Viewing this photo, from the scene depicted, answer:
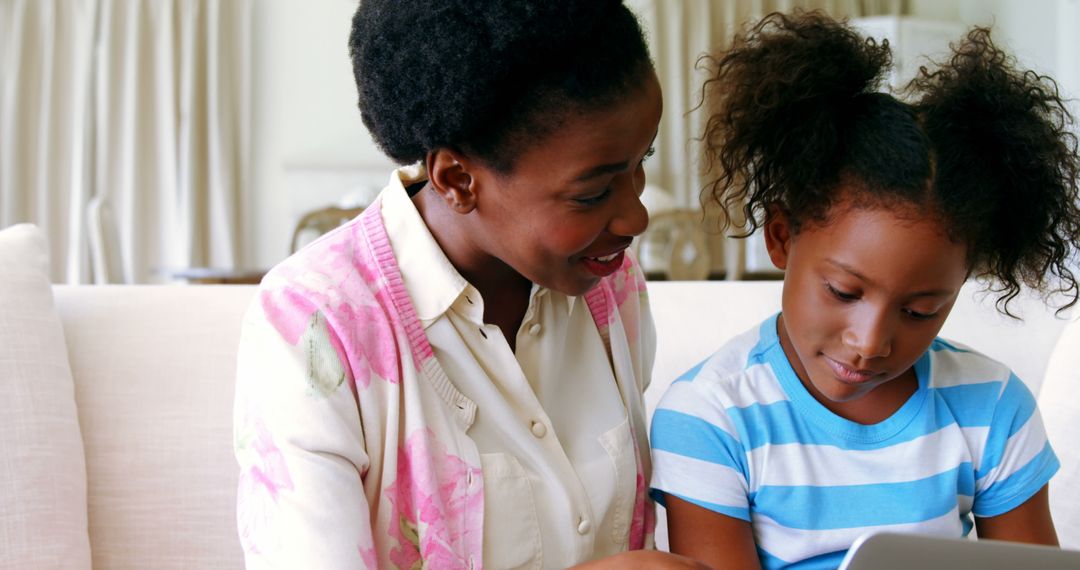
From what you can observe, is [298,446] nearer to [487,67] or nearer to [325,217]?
[487,67]

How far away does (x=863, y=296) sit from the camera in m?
0.97

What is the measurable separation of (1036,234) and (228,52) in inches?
173

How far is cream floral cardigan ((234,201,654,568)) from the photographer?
856 millimetres

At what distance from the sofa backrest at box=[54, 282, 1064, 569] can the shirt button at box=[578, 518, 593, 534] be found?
0.34 metres

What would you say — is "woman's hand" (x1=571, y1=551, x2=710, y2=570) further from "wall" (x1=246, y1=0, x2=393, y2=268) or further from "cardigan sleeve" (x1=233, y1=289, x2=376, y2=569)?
"wall" (x1=246, y1=0, x2=393, y2=268)

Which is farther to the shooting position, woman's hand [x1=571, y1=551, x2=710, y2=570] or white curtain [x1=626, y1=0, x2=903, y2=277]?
white curtain [x1=626, y1=0, x2=903, y2=277]

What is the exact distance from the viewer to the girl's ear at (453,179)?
0.92m

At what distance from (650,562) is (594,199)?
302mm

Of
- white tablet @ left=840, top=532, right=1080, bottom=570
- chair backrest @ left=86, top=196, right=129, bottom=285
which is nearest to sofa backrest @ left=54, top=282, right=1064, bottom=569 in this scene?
white tablet @ left=840, top=532, right=1080, bottom=570

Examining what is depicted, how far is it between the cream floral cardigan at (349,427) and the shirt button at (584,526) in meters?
0.09

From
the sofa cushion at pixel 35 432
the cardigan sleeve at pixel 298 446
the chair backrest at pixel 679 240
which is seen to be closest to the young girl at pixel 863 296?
the cardigan sleeve at pixel 298 446

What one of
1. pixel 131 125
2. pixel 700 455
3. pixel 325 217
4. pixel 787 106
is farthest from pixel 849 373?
pixel 131 125

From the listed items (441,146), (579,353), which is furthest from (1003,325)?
(441,146)

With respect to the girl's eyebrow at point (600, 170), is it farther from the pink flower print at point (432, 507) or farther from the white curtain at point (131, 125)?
the white curtain at point (131, 125)
